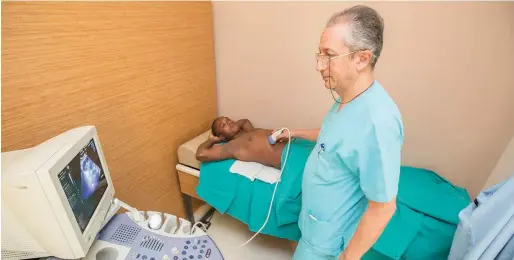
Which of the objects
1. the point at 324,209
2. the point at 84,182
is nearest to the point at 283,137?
the point at 324,209

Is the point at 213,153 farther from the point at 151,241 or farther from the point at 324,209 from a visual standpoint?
the point at 324,209

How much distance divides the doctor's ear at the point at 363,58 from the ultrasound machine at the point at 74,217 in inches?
32.9

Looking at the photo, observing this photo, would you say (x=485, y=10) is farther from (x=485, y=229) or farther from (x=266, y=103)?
(x=266, y=103)

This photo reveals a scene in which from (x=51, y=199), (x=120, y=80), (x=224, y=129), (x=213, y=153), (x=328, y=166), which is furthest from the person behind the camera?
(x=224, y=129)

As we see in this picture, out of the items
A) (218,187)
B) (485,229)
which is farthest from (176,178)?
(485,229)

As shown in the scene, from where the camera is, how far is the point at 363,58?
87 cm

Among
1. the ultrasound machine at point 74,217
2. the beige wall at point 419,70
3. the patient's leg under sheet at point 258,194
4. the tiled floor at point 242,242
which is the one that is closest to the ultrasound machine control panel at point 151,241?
the ultrasound machine at point 74,217

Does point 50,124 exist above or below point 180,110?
above

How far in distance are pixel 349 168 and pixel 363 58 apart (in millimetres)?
374

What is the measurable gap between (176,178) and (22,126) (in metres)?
1.09

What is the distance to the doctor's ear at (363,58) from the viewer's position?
0.85 metres

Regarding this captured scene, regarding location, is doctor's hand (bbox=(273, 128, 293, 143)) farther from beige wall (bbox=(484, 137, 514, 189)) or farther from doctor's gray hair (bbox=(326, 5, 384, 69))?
beige wall (bbox=(484, 137, 514, 189))

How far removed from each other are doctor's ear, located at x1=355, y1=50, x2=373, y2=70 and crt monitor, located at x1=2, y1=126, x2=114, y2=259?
94 cm

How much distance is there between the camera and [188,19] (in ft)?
5.97
